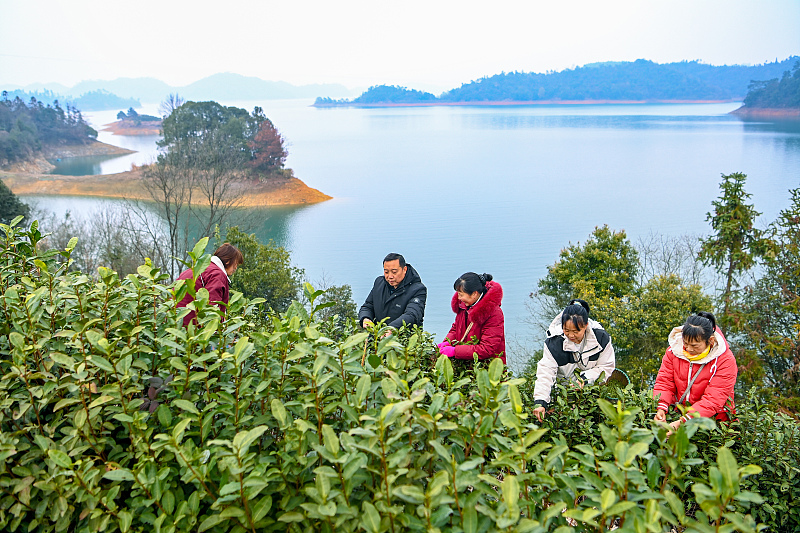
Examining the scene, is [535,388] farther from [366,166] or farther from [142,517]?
[366,166]

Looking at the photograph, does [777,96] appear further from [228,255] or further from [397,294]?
[228,255]

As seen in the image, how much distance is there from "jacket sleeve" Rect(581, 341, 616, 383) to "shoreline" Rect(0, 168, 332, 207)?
147 feet

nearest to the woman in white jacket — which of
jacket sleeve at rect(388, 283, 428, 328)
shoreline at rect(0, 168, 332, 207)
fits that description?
jacket sleeve at rect(388, 283, 428, 328)

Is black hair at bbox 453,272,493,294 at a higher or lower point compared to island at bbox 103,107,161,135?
lower

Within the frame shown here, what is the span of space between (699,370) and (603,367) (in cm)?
66

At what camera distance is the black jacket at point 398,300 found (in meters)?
4.96

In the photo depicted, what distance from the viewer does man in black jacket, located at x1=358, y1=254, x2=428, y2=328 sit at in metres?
4.99

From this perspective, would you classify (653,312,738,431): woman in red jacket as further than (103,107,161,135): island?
No

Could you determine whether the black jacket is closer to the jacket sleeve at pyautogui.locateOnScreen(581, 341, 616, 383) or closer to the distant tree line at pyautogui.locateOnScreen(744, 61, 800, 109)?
the jacket sleeve at pyautogui.locateOnScreen(581, 341, 616, 383)

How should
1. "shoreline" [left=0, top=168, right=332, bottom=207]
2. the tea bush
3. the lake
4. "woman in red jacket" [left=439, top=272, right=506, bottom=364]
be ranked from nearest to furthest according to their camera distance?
1. the tea bush
2. "woman in red jacket" [left=439, top=272, right=506, bottom=364]
3. the lake
4. "shoreline" [left=0, top=168, right=332, bottom=207]

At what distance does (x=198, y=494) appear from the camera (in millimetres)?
1449

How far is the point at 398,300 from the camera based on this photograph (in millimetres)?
5070

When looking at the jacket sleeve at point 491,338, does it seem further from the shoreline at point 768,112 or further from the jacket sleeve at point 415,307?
the shoreline at point 768,112

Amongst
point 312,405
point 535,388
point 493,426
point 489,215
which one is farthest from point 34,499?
point 489,215
